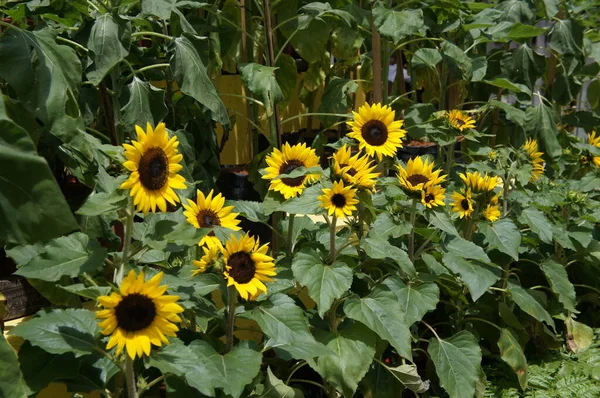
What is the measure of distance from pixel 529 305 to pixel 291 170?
1009mm

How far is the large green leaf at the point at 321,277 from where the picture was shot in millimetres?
1920

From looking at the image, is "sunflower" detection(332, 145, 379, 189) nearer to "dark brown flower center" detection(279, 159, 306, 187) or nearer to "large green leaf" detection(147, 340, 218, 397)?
"dark brown flower center" detection(279, 159, 306, 187)

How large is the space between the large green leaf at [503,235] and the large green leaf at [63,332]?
4.63 feet

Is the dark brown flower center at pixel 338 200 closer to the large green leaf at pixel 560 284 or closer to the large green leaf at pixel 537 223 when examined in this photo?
the large green leaf at pixel 537 223

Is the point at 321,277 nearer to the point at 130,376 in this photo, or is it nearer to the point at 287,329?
the point at 287,329

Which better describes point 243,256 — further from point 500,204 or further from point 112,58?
point 500,204

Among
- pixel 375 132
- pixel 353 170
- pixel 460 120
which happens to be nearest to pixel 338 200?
pixel 353 170

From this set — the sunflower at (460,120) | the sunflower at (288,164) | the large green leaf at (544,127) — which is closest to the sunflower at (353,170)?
the sunflower at (288,164)

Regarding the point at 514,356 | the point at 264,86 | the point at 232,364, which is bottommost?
the point at 514,356

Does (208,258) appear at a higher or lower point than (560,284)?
higher

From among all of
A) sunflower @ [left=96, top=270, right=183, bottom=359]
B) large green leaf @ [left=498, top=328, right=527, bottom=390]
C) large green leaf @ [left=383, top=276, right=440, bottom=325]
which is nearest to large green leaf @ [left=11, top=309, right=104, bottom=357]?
sunflower @ [left=96, top=270, right=183, bottom=359]

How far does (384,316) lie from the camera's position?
204 cm

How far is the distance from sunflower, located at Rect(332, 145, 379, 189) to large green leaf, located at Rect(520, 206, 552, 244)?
953 millimetres

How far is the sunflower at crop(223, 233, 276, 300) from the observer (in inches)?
68.2
